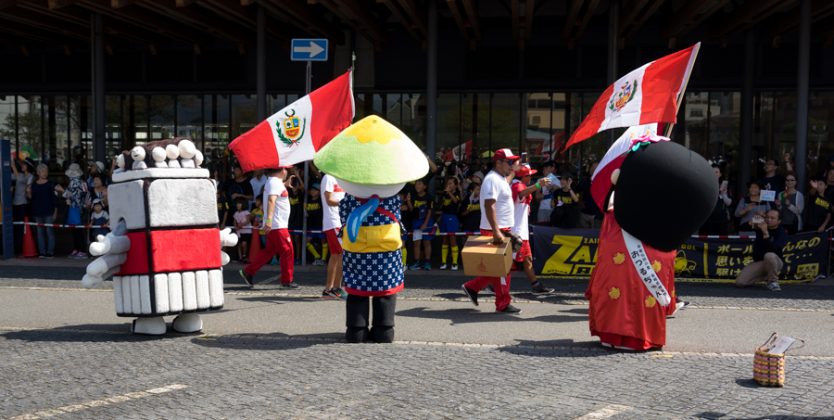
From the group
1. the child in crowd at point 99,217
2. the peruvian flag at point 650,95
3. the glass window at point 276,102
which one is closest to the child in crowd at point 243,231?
the child in crowd at point 99,217

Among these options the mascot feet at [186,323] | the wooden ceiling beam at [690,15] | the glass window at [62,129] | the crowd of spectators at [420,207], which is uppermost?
the wooden ceiling beam at [690,15]

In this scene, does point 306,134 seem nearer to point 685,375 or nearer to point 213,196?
point 213,196

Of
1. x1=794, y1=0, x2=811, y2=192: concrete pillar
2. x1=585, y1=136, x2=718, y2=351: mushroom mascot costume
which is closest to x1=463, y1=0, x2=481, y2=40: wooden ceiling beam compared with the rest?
x1=794, y1=0, x2=811, y2=192: concrete pillar

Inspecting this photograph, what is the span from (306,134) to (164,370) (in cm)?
415

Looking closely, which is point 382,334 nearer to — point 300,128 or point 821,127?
point 300,128

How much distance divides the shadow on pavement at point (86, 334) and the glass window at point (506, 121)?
13.6 m

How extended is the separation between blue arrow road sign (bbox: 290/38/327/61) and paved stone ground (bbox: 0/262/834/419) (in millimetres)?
4491

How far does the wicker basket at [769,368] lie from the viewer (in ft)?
18.8

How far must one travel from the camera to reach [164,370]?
20.6ft

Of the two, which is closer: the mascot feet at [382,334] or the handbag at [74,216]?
the mascot feet at [382,334]

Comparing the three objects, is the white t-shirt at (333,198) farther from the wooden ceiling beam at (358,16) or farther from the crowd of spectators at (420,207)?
the wooden ceiling beam at (358,16)

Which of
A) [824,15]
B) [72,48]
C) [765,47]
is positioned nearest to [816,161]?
[765,47]

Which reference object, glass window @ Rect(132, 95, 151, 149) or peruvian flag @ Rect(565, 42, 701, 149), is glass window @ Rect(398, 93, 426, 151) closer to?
glass window @ Rect(132, 95, 151, 149)

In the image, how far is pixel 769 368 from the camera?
18.9ft
